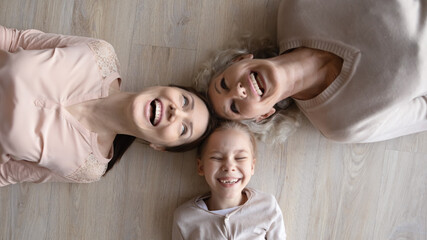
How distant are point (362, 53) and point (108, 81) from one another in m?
1.05

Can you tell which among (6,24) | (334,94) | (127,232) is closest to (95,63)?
(6,24)

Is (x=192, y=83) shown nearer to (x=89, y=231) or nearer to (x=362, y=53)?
(x=362, y=53)

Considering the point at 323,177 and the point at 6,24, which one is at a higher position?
the point at 6,24

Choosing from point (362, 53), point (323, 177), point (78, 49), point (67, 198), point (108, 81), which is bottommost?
point (67, 198)

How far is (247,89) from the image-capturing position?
1.22 m

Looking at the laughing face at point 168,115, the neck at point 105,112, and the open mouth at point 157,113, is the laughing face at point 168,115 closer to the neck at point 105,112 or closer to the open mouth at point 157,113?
the open mouth at point 157,113

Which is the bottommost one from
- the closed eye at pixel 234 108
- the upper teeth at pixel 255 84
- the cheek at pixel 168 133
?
the cheek at pixel 168 133

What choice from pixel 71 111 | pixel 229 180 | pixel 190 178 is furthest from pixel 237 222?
pixel 71 111

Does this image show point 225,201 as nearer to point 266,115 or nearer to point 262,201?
point 262,201

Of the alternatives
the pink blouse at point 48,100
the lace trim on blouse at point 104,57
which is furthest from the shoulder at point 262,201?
the lace trim on blouse at point 104,57

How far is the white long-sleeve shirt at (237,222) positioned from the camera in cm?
142

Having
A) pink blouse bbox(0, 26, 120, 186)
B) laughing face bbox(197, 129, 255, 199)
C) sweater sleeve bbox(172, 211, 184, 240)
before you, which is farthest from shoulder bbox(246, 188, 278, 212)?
pink blouse bbox(0, 26, 120, 186)

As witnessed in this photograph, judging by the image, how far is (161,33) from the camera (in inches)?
61.7

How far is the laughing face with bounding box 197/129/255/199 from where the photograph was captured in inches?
54.3
